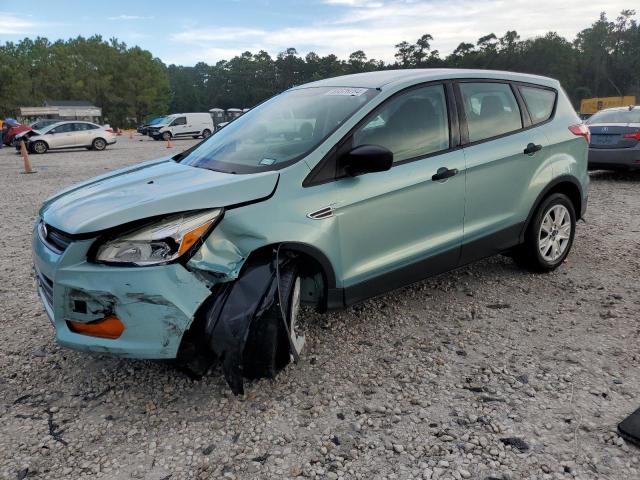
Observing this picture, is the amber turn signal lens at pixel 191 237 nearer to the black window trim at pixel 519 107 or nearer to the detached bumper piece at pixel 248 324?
the detached bumper piece at pixel 248 324

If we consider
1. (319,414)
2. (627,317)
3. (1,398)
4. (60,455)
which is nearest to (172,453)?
(60,455)

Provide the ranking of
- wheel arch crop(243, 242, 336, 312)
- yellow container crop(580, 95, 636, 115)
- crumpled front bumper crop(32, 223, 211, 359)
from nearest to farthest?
1. crumpled front bumper crop(32, 223, 211, 359)
2. wheel arch crop(243, 242, 336, 312)
3. yellow container crop(580, 95, 636, 115)

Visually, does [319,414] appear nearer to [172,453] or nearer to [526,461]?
[172,453]

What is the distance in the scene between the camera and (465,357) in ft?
10.1

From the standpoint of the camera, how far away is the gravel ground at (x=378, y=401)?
2221mm

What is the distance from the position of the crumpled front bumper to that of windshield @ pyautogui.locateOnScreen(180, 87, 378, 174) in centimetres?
87

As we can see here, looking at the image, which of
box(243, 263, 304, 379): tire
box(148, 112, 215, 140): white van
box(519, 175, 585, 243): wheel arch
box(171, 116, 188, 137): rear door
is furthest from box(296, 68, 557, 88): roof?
box(171, 116, 188, 137): rear door

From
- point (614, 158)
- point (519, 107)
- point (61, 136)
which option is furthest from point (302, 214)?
point (61, 136)

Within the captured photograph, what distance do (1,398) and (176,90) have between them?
408 feet

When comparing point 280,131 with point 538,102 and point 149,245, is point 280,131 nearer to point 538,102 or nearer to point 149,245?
point 149,245

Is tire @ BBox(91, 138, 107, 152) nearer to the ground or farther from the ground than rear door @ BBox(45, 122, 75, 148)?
nearer to the ground

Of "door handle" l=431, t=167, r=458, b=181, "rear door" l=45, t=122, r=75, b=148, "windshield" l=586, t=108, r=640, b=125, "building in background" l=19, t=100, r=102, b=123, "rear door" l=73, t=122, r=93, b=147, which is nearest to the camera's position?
"door handle" l=431, t=167, r=458, b=181

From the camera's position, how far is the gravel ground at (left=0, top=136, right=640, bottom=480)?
222 centimetres

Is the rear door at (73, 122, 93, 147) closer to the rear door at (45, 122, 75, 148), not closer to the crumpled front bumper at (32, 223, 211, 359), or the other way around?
the rear door at (45, 122, 75, 148)
